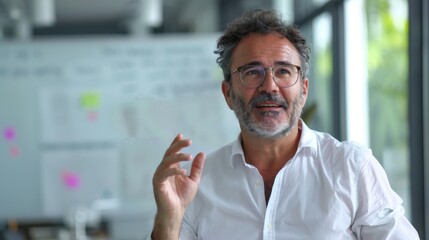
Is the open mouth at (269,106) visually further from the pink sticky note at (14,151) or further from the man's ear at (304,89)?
the pink sticky note at (14,151)

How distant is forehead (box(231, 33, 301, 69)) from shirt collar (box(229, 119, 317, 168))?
0.19 m

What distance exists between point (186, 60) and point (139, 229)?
1.38 meters

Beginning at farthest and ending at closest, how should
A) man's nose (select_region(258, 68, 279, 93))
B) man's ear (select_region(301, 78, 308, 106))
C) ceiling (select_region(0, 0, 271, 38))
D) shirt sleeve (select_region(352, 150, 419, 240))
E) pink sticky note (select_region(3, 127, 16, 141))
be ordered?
ceiling (select_region(0, 0, 271, 38))
pink sticky note (select_region(3, 127, 16, 141))
man's ear (select_region(301, 78, 308, 106))
man's nose (select_region(258, 68, 279, 93))
shirt sleeve (select_region(352, 150, 419, 240))

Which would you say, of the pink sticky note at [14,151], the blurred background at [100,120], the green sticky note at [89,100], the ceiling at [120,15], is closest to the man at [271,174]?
the blurred background at [100,120]

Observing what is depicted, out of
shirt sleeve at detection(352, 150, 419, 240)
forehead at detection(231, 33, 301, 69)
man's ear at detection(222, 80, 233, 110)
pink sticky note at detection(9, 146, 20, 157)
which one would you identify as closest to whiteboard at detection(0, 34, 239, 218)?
pink sticky note at detection(9, 146, 20, 157)

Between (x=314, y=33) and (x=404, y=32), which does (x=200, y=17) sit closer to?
(x=314, y=33)

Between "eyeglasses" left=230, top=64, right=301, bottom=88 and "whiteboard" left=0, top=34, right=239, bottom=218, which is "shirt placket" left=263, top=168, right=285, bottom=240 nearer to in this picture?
"eyeglasses" left=230, top=64, right=301, bottom=88

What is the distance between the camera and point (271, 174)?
1.66 meters

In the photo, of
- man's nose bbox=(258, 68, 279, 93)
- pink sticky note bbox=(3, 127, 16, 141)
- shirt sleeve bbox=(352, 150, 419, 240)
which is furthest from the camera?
pink sticky note bbox=(3, 127, 16, 141)

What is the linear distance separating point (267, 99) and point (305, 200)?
11.0 inches

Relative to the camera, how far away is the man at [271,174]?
1486 millimetres

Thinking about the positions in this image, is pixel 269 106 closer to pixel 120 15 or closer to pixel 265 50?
pixel 265 50

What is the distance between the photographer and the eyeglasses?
1589 mm

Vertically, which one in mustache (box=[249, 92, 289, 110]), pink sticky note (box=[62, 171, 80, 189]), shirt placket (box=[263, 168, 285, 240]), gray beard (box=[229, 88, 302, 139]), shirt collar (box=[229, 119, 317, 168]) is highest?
mustache (box=[249, 92, 289, 110])
